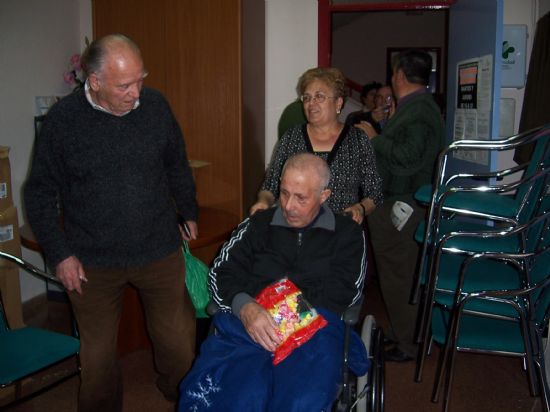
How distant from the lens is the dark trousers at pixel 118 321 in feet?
6.01

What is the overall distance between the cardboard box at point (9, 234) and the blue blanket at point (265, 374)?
1240mm

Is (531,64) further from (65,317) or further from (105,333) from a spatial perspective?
(65,317)

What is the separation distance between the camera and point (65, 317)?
3156mm

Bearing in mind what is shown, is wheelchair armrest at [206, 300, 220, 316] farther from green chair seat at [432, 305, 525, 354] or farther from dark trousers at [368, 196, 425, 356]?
dark trousers at [368, 196, 425, 356]

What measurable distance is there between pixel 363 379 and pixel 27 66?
262 cm

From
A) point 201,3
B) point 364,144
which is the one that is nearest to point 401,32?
point 201,3

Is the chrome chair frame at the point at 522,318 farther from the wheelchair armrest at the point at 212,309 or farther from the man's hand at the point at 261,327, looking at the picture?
the wheelchair armrest at the point at 212,309

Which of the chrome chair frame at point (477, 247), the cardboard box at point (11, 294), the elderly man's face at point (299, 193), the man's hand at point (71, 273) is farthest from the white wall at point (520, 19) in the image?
the cardboard box at point (11, 294)

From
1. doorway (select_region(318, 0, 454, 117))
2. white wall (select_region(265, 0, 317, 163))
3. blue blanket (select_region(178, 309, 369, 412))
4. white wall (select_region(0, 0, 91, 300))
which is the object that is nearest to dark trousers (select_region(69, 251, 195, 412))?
blue blanket (select_region(178, 309, 369, 412))

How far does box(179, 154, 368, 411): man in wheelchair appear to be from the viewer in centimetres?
143

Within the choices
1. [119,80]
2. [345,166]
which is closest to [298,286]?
[345,166]

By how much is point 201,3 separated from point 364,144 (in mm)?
1531

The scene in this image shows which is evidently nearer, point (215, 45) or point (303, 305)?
point (303, 305)

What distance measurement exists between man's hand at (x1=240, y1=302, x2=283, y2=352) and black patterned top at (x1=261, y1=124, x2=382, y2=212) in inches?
28.1
